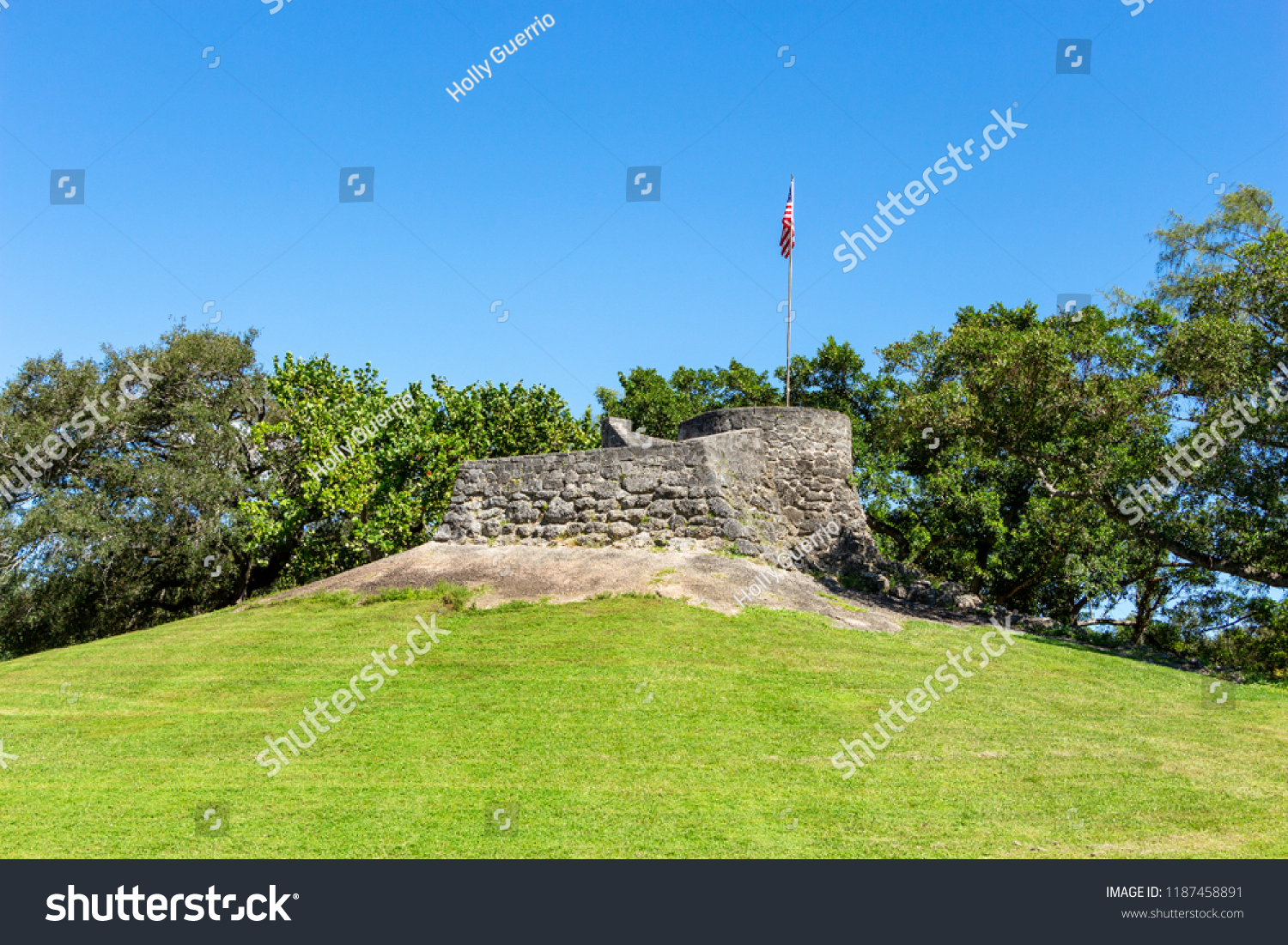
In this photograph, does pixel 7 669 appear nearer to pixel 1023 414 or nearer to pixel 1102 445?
pixel 1023 414

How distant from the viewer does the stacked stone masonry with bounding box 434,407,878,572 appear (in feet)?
52.0

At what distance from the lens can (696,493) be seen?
15.9 m

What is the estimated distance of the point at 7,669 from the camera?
45.9 ft

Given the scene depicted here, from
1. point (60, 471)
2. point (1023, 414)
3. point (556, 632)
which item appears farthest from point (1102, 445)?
point (60, 471)

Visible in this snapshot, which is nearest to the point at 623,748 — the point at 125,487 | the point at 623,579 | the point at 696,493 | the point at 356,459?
the point at 623,579

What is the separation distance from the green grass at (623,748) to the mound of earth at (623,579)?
1.81 ft

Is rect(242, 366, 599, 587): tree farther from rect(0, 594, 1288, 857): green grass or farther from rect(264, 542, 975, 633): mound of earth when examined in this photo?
rect(0, 594, 1288, 857): green grass

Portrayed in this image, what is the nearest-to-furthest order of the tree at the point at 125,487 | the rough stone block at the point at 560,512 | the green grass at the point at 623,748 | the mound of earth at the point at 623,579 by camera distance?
the green grass at the point at 623,748, the mound of earth at the point at 623,579, the rough stone block at the point at 560,512, the tree at the point at 125,487

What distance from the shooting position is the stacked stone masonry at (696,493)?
1586 cm

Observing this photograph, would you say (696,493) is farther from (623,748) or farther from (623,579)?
(623,748)

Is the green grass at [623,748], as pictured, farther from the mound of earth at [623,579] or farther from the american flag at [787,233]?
the american flag at [787,233]

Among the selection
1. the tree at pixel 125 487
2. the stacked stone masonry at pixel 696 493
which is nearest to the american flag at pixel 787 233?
the stacked stone masonry at pixel 696 493

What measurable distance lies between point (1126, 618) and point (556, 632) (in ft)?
58.4
